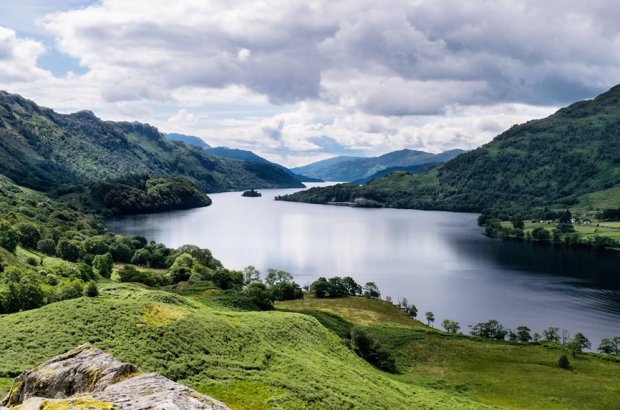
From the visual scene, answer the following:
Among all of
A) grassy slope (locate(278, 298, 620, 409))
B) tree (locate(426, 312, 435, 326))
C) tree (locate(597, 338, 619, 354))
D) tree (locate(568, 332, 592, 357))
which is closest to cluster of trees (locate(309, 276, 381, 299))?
tree (locate(426, 312, 435, 326))

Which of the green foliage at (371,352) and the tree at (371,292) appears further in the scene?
the tree at (371,292)

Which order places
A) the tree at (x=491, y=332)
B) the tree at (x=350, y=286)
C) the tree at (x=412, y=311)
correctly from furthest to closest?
the tree at (x=350, y=286) → the tree at (x=412, y=311) → the tree at (x=491, y=332)

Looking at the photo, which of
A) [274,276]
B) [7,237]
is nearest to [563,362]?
→ [274,276]

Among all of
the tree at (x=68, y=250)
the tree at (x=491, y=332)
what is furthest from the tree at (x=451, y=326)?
the tree at (x=68, y=250)

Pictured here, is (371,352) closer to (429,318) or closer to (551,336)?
(429,318)

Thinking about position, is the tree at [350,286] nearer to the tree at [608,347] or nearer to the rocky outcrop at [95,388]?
the tree at [608,347]

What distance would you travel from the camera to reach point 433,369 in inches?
3605

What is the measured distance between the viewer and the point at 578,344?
10588 cm

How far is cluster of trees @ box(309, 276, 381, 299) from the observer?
153m

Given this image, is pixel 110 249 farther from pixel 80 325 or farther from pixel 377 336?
pixel 80 325

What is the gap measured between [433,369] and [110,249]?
138 metres

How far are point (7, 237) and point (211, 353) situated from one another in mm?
110277

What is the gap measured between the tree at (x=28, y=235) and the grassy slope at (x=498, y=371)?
116 m

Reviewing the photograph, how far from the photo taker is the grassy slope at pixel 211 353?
44.0 metres
